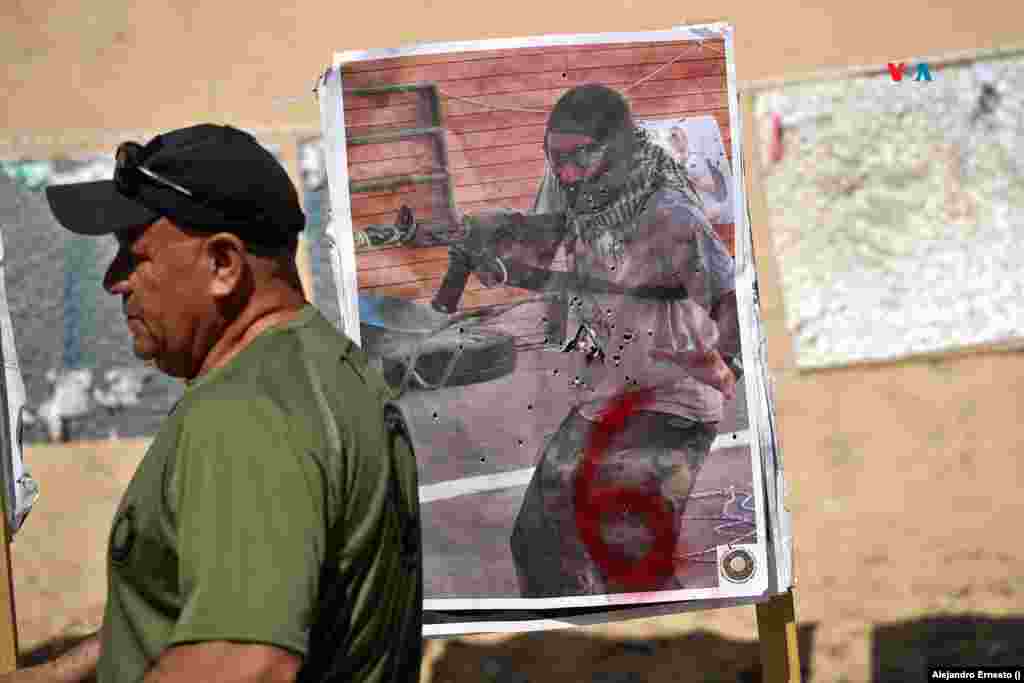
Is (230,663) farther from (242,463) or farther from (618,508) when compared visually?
(618,508)

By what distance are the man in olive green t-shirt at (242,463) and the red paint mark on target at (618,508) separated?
3.63 ft

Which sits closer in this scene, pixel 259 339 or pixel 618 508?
pixel 259 339

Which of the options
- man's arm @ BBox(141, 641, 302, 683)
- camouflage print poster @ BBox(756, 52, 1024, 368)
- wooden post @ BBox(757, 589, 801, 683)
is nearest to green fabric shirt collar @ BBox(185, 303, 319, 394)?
man's arm @ BBox(141, 641, 302, 683)

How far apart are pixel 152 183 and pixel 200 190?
59 millimetres

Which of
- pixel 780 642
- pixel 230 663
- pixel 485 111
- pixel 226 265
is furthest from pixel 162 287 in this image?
pixel 780 642

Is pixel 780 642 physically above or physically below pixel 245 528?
below

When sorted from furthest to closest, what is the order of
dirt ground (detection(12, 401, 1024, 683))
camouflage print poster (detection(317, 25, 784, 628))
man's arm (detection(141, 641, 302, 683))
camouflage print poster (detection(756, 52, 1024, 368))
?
camouflage print poster (detection(756, 52, 1024, 368)), dirt ground (detection(12, 401, 1024, 683)), camouflage print poster (detection(317, 25, 784, 628)), man's arm (detection(141, 641, 302, 683))

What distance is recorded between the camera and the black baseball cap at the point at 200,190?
5.24ft

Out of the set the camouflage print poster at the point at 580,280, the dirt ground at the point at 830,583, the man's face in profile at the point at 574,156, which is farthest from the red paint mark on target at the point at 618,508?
the dirt ground at the point at 830,583

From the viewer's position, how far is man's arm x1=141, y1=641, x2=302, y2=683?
1391 mm

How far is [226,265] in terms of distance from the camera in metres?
1.64

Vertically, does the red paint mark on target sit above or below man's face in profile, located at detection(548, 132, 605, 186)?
below

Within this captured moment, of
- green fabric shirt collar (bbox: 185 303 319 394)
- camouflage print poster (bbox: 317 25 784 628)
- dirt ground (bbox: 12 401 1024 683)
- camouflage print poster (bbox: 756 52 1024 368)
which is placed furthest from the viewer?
camouflage print poster (bbox: 756 52 1024 368)

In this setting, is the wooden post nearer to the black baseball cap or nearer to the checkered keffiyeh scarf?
the checkered keffiyeh scarf
